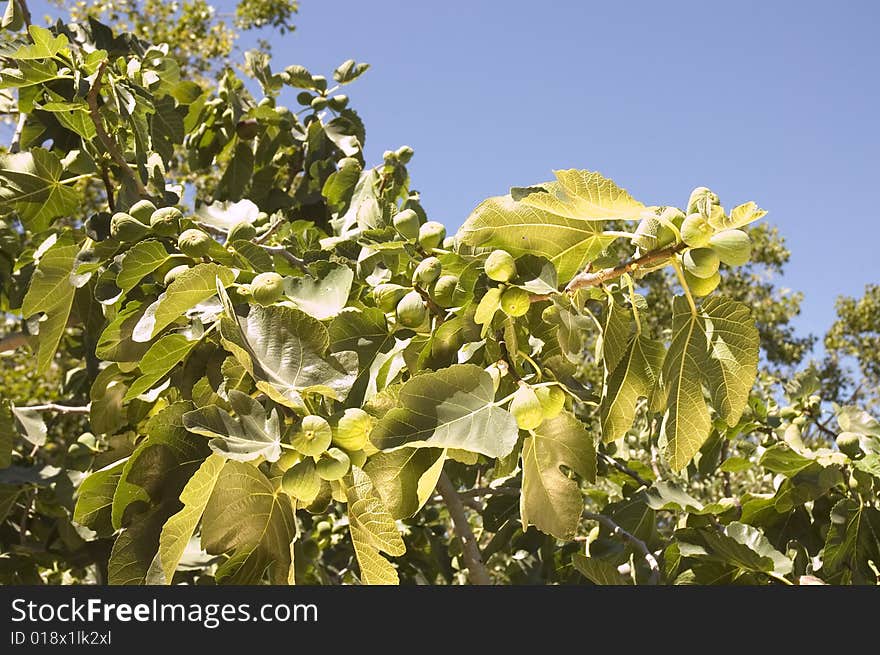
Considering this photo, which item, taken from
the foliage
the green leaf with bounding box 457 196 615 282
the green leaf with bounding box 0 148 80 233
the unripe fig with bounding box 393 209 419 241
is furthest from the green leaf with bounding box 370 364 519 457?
the green leaf with bounding box 0 148 80 233

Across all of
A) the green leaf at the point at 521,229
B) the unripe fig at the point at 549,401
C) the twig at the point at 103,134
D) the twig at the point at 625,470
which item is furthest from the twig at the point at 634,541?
the twig at the point at 103,134

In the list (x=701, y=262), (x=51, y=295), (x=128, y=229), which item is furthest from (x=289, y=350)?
(x=51, y=295)

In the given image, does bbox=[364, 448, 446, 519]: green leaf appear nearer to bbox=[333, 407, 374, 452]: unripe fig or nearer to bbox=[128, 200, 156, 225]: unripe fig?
bbox=[333, 407, 374, 452]: unripe fig

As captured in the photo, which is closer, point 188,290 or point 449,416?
point 449,416

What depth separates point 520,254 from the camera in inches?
50.1

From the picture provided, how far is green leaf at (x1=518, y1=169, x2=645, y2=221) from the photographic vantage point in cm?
117

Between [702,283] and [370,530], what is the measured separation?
60cm

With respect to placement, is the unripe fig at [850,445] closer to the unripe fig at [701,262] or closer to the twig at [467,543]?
the twig at [467,543]

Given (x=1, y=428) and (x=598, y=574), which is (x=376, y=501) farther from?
(x=1, y=428)

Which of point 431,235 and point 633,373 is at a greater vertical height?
point 431,235

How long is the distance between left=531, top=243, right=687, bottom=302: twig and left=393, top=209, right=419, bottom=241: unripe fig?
374 mm

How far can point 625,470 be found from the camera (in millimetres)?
2613

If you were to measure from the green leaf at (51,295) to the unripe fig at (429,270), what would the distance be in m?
1.00

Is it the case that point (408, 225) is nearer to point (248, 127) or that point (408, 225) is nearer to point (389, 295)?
point (389, 295)
